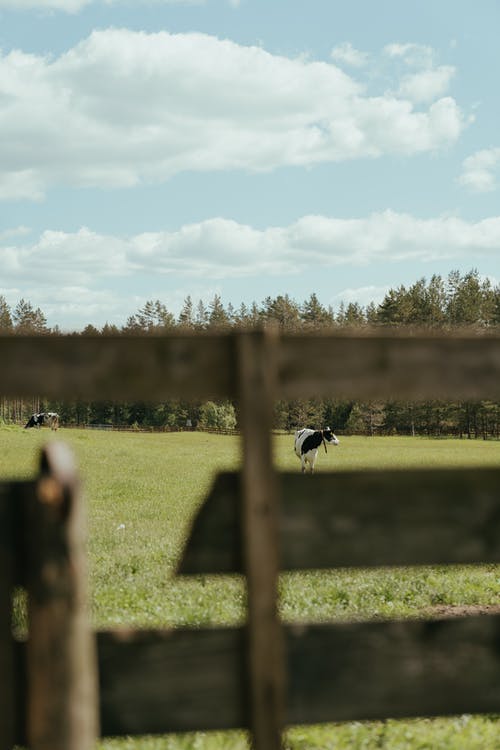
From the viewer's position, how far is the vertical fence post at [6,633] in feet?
10.1

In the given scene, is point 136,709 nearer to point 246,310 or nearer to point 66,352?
point 66,352

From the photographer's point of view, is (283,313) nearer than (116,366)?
No

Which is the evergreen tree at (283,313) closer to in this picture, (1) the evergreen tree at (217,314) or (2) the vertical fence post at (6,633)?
(1) the evergreen tree at (217,314)

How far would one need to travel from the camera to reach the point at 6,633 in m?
3.12

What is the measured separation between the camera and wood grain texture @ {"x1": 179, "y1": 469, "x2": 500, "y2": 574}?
331cm

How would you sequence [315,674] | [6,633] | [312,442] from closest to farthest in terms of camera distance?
[6,633]
[315,674]
[312,442]

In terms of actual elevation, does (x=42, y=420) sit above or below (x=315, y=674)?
below

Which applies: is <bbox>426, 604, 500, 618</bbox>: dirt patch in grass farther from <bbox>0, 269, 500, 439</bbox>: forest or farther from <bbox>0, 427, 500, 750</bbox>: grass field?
<bbox>0, 269, 500, 439</bbox>: forest

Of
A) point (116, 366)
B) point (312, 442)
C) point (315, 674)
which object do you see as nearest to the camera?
point (116, 366)

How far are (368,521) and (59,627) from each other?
1.37 meters

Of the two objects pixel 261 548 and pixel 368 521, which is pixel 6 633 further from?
pixel 368 521

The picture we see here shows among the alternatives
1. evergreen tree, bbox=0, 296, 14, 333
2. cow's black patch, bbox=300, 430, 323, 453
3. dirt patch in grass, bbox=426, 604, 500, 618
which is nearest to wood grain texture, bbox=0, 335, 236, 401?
dirt patch in grass, bbox=426, 604, 500, 618

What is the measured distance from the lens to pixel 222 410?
114 meters

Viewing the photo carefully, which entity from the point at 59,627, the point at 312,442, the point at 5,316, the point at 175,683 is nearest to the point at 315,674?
the point at 175,683
